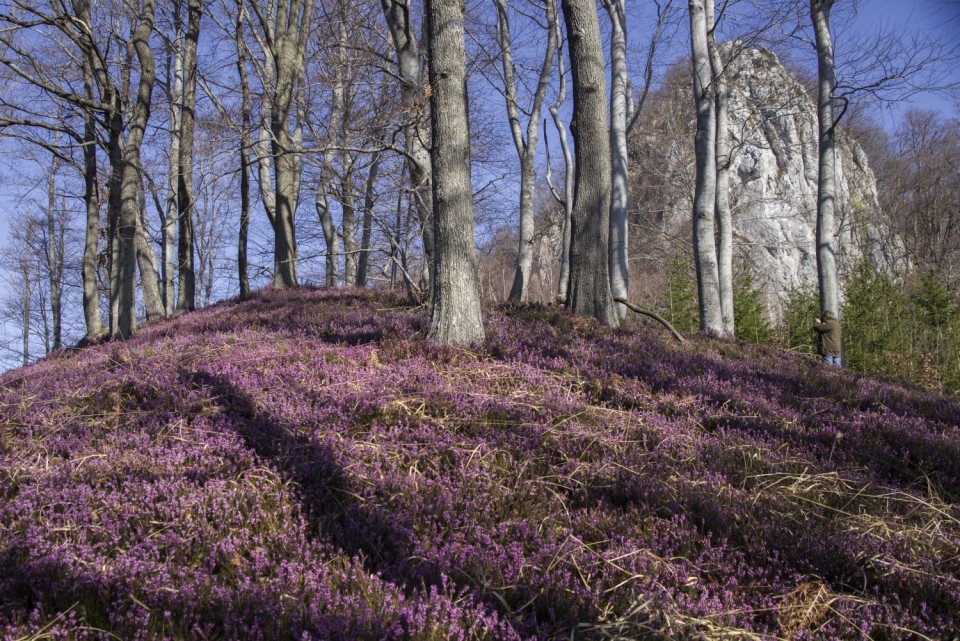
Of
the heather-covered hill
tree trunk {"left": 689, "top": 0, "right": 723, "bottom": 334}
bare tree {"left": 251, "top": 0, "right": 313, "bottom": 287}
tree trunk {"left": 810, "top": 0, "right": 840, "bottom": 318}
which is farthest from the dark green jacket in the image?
bare tree {"left": 251, "top": 0, "right": 313, "bottom": 287}

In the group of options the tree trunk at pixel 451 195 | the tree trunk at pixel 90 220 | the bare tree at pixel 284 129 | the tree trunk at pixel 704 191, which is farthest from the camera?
the tree trunk at pixel 90 220

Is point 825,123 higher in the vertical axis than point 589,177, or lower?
higher

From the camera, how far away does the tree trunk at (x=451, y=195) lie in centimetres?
629

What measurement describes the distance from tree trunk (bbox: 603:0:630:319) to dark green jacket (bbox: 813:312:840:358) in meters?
4.80

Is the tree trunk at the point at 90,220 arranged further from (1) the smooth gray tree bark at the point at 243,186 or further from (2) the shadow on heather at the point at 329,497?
(2) the shadow on heather at the point at 329,497

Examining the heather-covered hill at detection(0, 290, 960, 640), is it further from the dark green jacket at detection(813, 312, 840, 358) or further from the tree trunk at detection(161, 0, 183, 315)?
the tree trunk at detection(161, 0, 183, 315)

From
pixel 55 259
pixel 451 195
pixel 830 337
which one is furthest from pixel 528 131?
pixel 55 259

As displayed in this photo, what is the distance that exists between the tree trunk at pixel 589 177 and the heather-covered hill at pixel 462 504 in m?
2.66

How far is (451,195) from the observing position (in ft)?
21.3

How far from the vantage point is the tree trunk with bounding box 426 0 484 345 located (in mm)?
6289

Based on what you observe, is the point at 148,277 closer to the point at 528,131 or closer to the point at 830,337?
the point at 528,131

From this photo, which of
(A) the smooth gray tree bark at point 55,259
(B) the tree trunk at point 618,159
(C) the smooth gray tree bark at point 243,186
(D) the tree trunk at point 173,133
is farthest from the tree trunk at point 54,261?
(B) the tree trunk at point 618,159

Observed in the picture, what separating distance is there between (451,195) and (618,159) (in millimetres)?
11383

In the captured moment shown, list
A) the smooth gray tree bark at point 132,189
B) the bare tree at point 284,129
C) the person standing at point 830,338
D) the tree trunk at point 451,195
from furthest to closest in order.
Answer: the bare tree at point 284,129 < the person standing at point 830,338 < the smooth gray tree bark at point 132,189 < the tree trunk at point 451,195
